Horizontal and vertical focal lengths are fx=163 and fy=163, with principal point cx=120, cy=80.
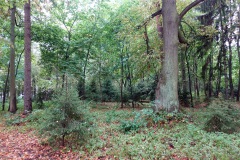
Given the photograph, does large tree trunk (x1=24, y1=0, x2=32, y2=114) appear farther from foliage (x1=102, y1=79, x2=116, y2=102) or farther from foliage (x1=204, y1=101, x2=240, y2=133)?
foliage (x1=204, y1=101, x2=240, y2=133)

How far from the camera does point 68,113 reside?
163 inches

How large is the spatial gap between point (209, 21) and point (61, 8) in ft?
35.1

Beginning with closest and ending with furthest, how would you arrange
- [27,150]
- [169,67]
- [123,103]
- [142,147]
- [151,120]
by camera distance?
[142,147], [27,150], [151,120], [169,67], [123,103]

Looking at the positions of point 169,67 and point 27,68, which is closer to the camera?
point 169,67

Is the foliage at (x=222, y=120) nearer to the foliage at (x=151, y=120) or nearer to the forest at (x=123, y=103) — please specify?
the forest at (x=123, y=103)

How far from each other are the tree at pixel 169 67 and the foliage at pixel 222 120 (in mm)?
1228

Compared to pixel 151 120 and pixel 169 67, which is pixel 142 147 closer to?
pixel 151 120

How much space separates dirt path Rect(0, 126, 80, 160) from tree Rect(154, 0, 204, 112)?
3.50 meters

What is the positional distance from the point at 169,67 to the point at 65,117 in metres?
3.96

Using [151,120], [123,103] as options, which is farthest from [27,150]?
[123,103]

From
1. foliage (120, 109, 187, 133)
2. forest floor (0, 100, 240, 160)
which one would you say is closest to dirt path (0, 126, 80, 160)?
forest floor (0, 100, 240, 160)

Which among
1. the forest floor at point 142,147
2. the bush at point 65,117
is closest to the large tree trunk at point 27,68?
the forest floor at point 142,147

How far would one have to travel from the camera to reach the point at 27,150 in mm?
4152

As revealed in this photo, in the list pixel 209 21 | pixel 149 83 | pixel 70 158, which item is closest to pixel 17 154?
pixel 70 158
